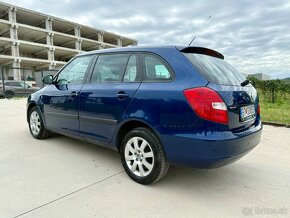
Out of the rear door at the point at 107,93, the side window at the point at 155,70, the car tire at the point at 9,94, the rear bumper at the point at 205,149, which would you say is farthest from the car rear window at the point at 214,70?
the car tire at the point at 9,94

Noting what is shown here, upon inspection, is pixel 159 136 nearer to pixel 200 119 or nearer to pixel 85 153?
pixel 200 119

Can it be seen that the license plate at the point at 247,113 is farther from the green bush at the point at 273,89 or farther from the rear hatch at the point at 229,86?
the green bush at the point at 273,89

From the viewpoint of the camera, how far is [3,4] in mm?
38750

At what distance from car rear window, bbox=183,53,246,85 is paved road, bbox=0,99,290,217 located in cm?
127

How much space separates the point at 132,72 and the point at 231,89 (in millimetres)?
1220

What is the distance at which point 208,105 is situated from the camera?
235 centimetres

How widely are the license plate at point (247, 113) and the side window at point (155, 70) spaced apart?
878 mm

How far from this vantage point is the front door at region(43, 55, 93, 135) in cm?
375

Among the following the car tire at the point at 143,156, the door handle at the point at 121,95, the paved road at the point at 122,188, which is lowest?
the paved road at the point at 122,188

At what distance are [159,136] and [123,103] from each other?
647mm

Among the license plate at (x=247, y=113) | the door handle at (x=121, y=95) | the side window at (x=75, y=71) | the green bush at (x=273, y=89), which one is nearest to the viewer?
the license plate at (x=247, y=113)

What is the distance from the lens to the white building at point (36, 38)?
3966 cm

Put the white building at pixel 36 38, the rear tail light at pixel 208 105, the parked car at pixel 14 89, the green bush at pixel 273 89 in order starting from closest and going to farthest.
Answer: the rear tail light at pixel 208 105 < the green bush at pixel 273 89 < the parked car at pixel 14 89 < the white building at pixel 36 38

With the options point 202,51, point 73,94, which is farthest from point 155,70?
point 73,94
